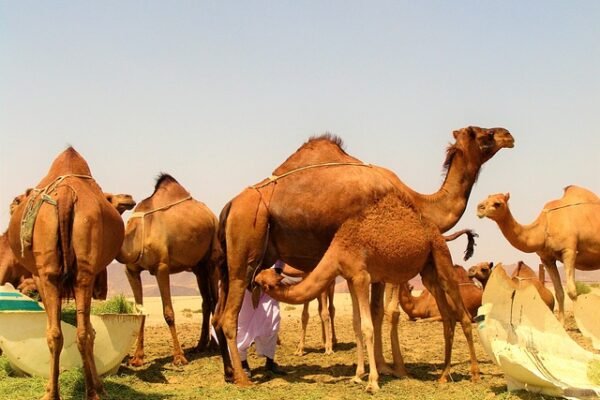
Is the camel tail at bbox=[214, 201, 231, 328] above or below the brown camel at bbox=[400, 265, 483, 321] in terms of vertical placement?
above

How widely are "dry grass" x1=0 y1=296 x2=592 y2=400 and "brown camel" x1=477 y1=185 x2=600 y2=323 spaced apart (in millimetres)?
2260

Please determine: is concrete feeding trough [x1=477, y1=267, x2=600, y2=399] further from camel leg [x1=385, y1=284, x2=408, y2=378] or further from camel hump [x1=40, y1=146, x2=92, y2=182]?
camel hump [x1=40, y1=146, x2=92, y2=182]

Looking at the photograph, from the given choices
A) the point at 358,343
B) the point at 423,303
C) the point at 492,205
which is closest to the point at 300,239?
the point at 358,343

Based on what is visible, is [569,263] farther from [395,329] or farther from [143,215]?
[143,215]

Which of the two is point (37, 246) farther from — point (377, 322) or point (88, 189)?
point (377, 322)

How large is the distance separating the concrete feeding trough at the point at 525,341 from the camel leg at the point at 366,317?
1.16m

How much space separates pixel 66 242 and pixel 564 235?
9415 millimetres

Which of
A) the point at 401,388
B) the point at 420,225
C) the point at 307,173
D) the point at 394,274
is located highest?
the point at 307,173

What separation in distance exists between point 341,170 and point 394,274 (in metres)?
1.36

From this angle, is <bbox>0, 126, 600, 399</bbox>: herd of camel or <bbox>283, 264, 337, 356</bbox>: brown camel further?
<bbox>283, 264, 337, 356</bbox>: brown camel

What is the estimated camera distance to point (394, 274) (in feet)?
28.2

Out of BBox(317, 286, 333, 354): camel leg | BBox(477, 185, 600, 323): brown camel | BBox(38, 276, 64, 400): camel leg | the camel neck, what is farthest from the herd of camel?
BBox(477, 185, 600, 323): brown camel

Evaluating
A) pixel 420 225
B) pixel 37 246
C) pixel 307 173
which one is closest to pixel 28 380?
pixel 37 246

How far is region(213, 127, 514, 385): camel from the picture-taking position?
8.52m
